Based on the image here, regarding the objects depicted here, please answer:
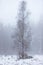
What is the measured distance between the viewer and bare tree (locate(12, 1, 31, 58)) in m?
2.03

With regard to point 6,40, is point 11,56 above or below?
below

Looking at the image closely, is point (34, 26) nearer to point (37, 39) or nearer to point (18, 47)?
point (37, 39)

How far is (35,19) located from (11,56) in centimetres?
73

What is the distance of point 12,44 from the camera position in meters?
2.04

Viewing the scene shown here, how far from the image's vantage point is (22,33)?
2.04 meters

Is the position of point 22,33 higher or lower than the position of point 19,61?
higher

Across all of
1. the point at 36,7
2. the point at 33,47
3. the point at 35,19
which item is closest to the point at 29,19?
the point at 35,19

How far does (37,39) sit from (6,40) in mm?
515

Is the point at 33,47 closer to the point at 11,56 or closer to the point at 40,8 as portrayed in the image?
the point at 11,56

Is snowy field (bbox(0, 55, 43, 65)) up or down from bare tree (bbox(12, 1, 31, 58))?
down

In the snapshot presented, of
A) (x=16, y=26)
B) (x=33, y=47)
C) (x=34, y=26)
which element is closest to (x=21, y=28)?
(x=16, y=26)

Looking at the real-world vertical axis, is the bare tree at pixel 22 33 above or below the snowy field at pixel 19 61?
above

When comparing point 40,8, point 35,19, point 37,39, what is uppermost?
point 40,8

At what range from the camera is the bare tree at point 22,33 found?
2.03 m
